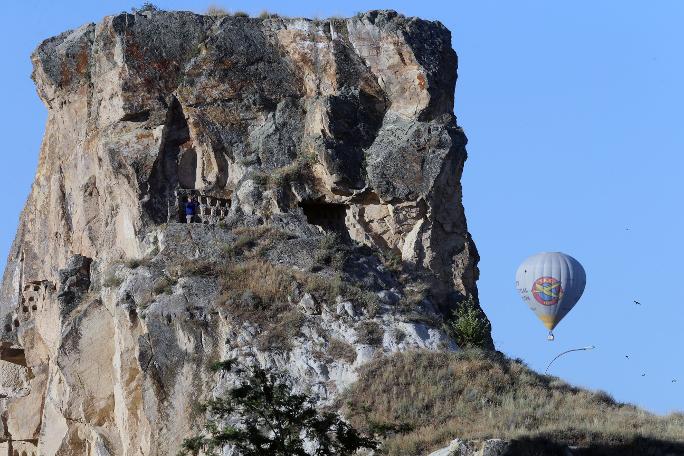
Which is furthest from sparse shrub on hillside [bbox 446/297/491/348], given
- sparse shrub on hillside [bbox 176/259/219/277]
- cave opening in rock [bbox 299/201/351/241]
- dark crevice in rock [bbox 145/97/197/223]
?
dark crevice in rock [bbox 145/97/197/223]

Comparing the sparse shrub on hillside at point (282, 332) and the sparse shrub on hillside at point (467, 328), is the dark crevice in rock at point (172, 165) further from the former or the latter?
the sparse shrub on hillside at point (467, 328)

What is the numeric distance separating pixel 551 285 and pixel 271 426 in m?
18.7

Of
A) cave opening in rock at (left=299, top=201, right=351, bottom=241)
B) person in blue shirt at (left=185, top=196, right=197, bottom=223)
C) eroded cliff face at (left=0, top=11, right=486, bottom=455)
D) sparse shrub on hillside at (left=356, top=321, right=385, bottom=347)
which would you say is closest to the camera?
sparse shrub on hillside at (left=356, top=321, right=385, bottom=347)

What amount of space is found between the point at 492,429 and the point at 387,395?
111 inches

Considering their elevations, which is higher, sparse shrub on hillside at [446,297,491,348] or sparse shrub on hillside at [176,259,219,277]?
sparse shrub on hillside at [176,259,219,277]

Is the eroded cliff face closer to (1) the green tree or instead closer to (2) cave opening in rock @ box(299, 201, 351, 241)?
(2) cave opening in rock @ box(299, 201, 351, 241)

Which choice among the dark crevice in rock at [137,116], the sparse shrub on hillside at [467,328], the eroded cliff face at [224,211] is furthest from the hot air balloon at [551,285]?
the dark crevice in rock at [137,116]

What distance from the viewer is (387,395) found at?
39688 mm

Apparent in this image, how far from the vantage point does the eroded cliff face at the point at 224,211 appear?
4134cm

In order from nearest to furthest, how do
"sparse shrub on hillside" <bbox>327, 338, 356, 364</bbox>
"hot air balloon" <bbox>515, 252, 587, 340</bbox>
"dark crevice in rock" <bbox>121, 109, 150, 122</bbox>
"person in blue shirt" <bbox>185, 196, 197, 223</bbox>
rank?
"sparse shrub on hillside" <bbox>327, 338, 356, 364</bbox>, "person in blue shirt" <bbox>185, 196, 197, 223</bbox>, "dark crevice in rock" <bbox>121, 109, 150, 122</bbox>, "hot air balloon" <bbox>515, 252, 587, 340</bbox>

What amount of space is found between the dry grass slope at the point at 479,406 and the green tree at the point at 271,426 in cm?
161

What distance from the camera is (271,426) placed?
115 ft

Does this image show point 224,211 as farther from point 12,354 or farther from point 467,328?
point 12,354

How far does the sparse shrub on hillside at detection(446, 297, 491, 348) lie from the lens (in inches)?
1699
